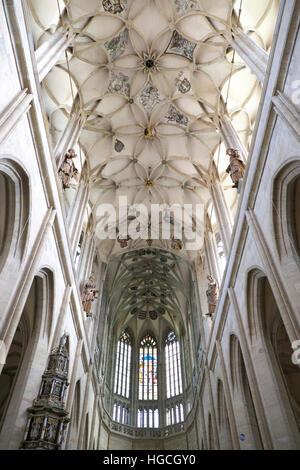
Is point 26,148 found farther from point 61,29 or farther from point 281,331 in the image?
point 281,331

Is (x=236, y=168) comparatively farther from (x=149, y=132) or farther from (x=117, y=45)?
(x=117, y=45)

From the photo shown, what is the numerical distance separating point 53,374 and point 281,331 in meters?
7.39

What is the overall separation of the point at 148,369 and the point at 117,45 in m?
24.2

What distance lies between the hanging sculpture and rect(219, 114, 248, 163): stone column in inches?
371

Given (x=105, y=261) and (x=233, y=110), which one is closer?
(x=233, y=110)

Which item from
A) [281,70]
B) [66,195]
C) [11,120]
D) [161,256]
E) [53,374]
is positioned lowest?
[53,374]

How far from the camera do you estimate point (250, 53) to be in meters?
11.0

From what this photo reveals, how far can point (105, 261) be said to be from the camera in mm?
21609

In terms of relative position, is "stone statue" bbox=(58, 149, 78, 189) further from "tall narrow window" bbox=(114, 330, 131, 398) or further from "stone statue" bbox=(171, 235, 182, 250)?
"tall narrow window" bbox=(114, 330, 131, 398)

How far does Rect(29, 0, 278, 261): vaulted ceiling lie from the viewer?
44.4ft

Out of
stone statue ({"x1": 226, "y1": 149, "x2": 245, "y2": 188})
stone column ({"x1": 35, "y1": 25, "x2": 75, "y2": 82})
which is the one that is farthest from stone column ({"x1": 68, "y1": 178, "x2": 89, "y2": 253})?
stone statue ({"x1": 226, "y1": 149, "x2": 245, "y2": 188})

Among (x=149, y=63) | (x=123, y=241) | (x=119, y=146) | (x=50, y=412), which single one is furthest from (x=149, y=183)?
(x=50, y=412)

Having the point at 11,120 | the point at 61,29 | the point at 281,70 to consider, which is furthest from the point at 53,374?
the point at 61,29

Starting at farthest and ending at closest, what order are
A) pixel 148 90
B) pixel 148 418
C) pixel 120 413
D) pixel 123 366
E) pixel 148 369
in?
pixel 148 369, pixel 123 366, pixel 148 418, pixel 120 413, pixel 148 90
